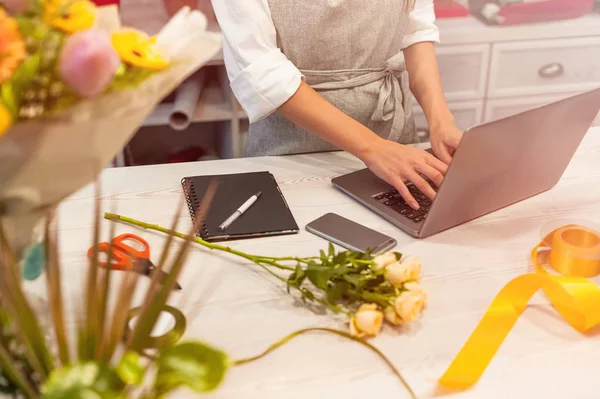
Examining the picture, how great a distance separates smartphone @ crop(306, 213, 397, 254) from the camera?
1031 millimetres

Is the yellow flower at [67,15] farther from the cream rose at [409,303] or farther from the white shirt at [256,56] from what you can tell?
the white shirt at [256,56]

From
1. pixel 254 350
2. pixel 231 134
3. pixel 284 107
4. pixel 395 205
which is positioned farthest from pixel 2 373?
pixel 231 134

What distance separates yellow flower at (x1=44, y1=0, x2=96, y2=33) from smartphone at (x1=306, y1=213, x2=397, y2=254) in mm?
606

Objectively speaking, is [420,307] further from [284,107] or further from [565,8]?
[565,8]

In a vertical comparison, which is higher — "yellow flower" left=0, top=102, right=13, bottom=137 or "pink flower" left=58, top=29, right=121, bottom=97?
"pink flower" left=58, top=29, right=121, bottom=97

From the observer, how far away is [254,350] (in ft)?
2.69

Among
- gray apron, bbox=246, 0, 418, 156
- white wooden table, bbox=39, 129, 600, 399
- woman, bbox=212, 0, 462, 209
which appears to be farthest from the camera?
gray apron, bbox=246, 0, 418, 156

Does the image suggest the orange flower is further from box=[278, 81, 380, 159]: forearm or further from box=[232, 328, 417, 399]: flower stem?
box=[278, 81, 380, 159]: forearm

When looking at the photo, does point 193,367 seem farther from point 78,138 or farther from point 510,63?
point 510,63

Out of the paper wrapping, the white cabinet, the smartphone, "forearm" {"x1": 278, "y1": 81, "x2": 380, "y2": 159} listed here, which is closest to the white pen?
the smartphone

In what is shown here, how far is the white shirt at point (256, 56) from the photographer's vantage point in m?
1.26

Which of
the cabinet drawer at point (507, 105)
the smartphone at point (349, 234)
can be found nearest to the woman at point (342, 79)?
the smartphone at point (349, 234)

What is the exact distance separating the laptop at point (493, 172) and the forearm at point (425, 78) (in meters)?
0.32

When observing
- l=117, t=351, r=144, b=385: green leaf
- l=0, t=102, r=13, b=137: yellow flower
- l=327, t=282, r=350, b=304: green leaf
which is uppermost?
l=0, t=102, r=13, b=137: yellow flower
